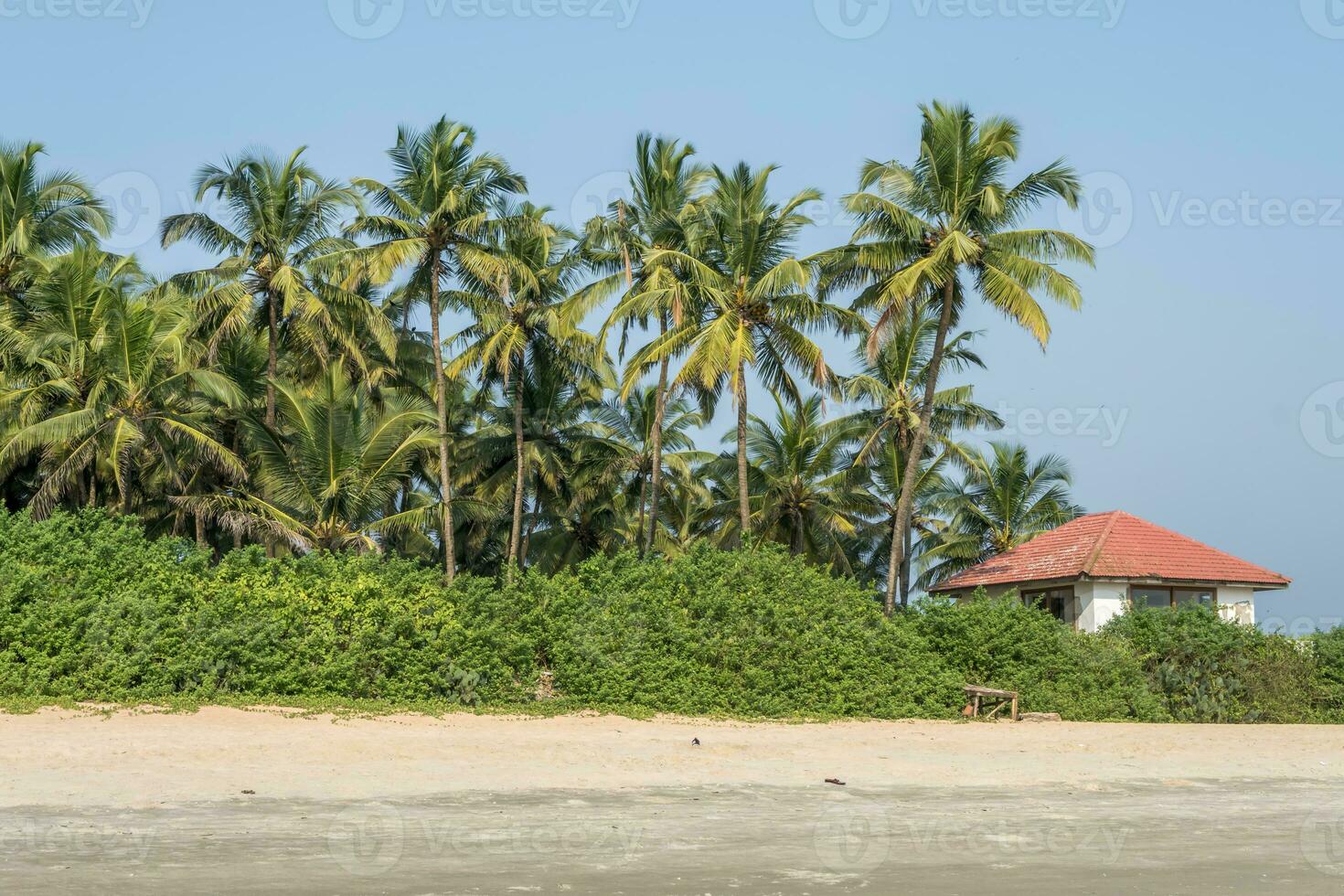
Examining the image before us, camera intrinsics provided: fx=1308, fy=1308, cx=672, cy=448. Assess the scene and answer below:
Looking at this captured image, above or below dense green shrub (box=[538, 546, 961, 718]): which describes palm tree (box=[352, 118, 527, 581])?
above

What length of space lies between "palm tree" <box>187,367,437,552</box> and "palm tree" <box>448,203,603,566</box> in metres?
3.95

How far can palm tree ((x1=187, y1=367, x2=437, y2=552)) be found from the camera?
91.5 ft

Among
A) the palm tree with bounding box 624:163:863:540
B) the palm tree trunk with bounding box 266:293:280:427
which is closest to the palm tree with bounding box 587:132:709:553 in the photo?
the palm tree with bounding box 624:163:863:540

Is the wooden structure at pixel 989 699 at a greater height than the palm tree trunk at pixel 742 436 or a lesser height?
lesser

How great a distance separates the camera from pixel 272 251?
99.9 feet

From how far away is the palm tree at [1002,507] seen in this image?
3888 cm

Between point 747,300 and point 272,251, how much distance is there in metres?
11.3

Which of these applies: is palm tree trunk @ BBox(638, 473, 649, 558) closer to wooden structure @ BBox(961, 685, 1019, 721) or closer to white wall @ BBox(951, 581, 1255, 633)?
white wall @ BBox(951, 581, 1255, 633)

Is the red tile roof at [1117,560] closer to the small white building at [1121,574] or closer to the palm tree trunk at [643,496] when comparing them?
the small white building at [1121,574]

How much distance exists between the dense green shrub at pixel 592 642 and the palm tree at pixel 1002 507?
52.8 ft

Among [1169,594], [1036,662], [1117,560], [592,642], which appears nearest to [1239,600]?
[1169,594]

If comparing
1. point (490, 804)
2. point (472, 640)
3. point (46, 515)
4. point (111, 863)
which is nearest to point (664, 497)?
point (46, 515)

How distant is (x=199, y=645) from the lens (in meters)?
18.0

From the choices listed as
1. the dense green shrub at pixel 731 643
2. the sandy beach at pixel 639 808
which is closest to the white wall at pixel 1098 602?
the dense green shrub at pixel 731 643
